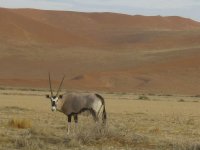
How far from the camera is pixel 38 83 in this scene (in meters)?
76.6

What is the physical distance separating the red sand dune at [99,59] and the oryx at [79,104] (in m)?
55.0

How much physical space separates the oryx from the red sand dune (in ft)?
180

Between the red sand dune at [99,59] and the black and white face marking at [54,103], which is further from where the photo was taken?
the red sand dune at [99,59]

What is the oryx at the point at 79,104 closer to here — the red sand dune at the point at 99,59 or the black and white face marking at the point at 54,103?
the black and white face marking at the point at 54,103

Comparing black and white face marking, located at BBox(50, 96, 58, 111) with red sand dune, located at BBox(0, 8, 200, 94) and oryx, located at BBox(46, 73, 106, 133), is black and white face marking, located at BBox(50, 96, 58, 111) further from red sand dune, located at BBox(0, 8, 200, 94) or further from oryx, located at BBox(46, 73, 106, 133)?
red sand dune, located at BBox(0, 8, 200, 94)

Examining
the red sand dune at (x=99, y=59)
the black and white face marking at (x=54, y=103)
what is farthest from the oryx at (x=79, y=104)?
the red sand dune at (x=99, y=59)

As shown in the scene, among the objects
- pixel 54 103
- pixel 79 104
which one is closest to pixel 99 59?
pixel 79 104

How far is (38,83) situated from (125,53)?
1617 inches

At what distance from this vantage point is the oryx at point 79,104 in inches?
666

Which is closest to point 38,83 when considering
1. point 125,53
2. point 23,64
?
point 23,64

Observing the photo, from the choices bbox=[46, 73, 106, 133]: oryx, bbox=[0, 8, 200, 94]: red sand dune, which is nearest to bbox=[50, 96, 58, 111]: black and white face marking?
bbox=[46, 73, 106, 133]: oryx

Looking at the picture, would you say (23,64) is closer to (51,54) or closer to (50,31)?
(51,54)

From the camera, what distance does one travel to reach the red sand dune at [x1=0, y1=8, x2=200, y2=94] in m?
78.7

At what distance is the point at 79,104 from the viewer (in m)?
17.2
